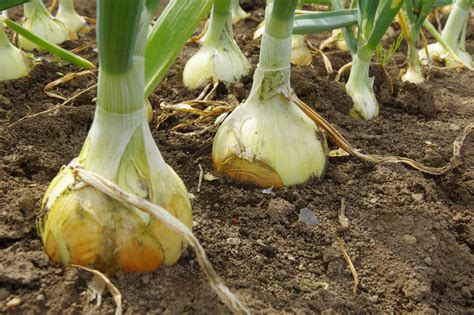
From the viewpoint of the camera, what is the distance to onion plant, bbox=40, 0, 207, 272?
0.84 meters

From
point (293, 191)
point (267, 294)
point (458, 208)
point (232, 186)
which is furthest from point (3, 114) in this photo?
point (458, 208)

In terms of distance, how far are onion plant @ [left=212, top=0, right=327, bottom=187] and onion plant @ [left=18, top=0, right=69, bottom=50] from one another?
3.42 feet

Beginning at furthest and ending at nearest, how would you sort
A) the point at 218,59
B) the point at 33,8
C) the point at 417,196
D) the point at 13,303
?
the point at 33,8 → the point at 218,59 → the point at 417,196 → the point at 13,303

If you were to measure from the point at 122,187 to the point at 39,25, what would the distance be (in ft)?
4.35

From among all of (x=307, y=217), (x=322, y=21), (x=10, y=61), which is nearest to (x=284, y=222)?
(x=307, y=217)

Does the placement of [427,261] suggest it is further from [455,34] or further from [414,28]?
[455,34]

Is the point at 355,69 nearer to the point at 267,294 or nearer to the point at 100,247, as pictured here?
the point at 267,294

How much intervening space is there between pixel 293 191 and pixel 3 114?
2.43 feet

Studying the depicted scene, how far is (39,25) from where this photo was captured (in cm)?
198

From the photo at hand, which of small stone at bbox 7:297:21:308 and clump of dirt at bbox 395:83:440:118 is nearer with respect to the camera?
small stone at bbox 7:297:21:308

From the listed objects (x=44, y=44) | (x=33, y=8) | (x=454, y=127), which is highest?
(x=44, y=44)

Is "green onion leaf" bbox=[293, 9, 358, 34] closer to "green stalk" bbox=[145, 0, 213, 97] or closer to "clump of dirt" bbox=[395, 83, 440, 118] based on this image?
"clump of dirt" bbox=[395, 83, 440, 118]

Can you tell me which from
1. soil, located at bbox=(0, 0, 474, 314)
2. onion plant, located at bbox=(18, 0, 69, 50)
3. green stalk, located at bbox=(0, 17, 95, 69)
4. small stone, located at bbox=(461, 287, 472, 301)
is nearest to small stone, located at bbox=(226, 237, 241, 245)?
soil, located at bbox=(0, 0, 474, 314)

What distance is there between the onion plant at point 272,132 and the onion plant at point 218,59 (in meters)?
0.44
